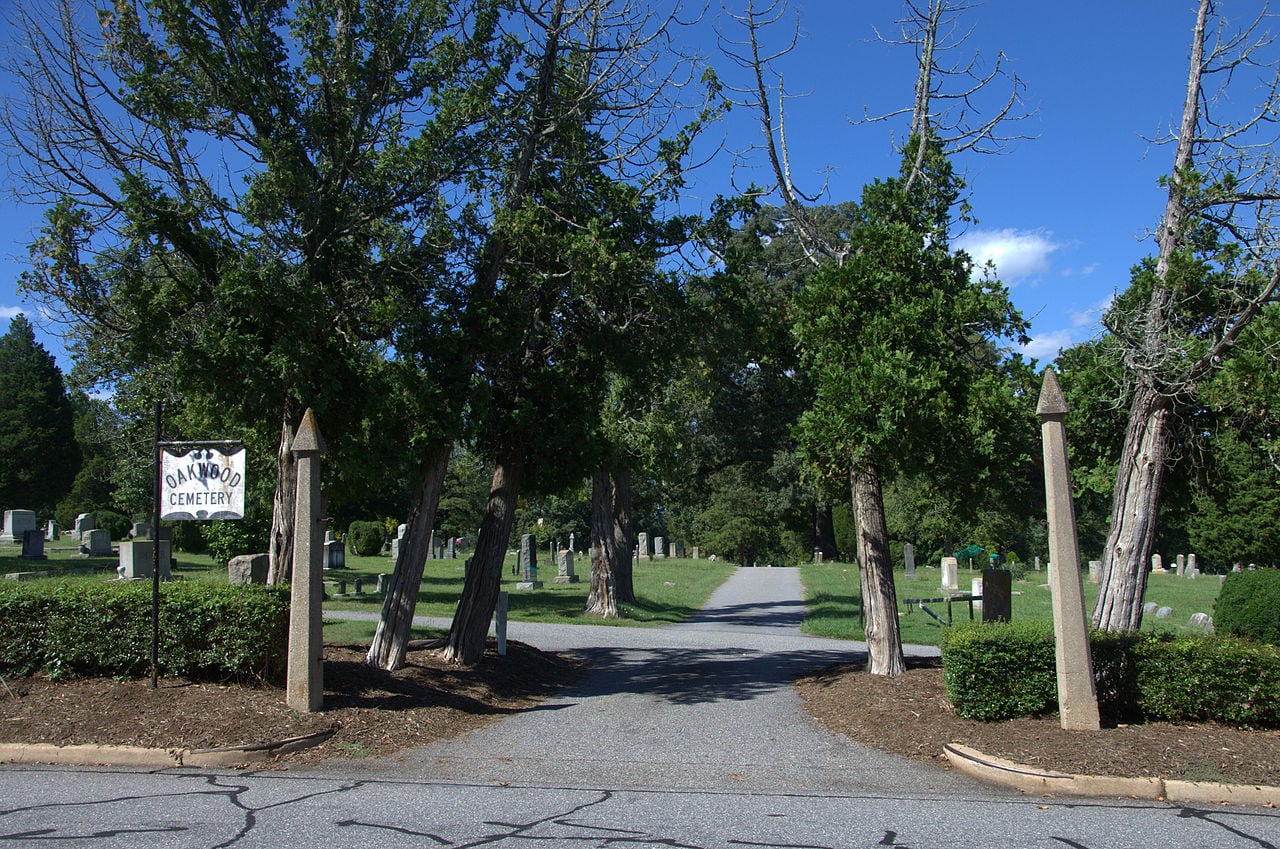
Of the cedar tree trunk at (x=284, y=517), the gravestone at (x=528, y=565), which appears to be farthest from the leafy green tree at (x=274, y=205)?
the gravestone at (x=528, y=565)

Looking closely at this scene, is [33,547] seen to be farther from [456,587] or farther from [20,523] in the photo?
[456,587]

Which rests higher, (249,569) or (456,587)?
(249,569)

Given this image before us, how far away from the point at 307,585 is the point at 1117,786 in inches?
279

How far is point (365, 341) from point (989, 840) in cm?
863

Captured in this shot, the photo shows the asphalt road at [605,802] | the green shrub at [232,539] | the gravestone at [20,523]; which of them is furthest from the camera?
the gravestone at [20,523]

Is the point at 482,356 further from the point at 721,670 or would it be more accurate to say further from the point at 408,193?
the point at 721,670

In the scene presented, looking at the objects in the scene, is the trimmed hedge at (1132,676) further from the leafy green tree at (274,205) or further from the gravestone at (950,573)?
the gravestone at (950,573)

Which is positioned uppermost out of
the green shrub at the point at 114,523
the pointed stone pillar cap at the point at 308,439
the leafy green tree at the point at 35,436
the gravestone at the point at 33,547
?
the leafy green tree at the point at 35,436

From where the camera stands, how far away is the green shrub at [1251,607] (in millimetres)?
14078

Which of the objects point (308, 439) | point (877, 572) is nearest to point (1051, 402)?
point (877, 572)

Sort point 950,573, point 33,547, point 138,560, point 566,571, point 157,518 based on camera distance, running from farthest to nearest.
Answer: point 566,571 → point 950,573 → point 33,547 → point 138,560 → point 157,518

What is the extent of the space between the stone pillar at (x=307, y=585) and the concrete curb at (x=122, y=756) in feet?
3.59

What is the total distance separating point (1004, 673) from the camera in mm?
8305

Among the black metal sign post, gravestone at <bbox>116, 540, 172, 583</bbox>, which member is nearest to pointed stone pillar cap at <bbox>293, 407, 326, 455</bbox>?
the black metal sign post
